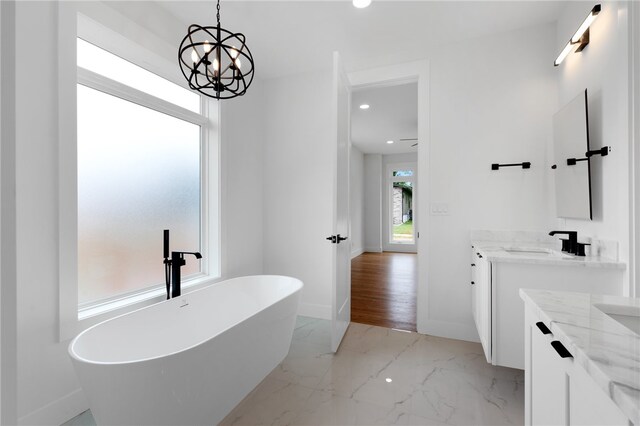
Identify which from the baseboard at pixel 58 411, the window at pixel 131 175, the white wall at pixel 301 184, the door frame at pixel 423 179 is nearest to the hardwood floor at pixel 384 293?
the door frame at pixel 423 179

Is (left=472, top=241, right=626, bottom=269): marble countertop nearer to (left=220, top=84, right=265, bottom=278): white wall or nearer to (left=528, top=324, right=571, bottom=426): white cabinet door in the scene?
(left=528, top=324, right=571, bottom=426): white cabinet door

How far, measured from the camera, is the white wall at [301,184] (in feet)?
10.1

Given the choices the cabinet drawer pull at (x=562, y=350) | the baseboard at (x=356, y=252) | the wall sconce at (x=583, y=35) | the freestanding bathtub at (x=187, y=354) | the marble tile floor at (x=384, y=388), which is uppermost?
the wall sconce at (x=583, y=35)

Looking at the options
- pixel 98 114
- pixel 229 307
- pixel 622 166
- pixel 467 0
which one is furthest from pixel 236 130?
pixel 622 166

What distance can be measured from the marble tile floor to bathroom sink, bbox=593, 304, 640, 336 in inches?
44.2

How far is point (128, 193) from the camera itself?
2074 mm

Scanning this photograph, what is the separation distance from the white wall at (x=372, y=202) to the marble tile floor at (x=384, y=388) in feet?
17.4

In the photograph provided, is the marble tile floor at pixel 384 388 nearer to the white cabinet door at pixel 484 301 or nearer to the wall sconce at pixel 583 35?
the white cabinet door at pixel 484 301

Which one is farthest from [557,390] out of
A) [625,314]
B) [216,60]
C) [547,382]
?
[216,60]

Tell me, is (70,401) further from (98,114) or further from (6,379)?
(6,379)

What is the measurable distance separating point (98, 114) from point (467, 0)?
2.73 meters

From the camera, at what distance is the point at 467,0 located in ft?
6.92

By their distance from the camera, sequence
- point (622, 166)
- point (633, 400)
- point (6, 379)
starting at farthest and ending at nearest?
point (622, 166), point (633, 400), point (6, 379)

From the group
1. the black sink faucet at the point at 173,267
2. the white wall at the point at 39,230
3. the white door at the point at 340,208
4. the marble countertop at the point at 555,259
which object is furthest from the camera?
the white door at the point at 340,208
